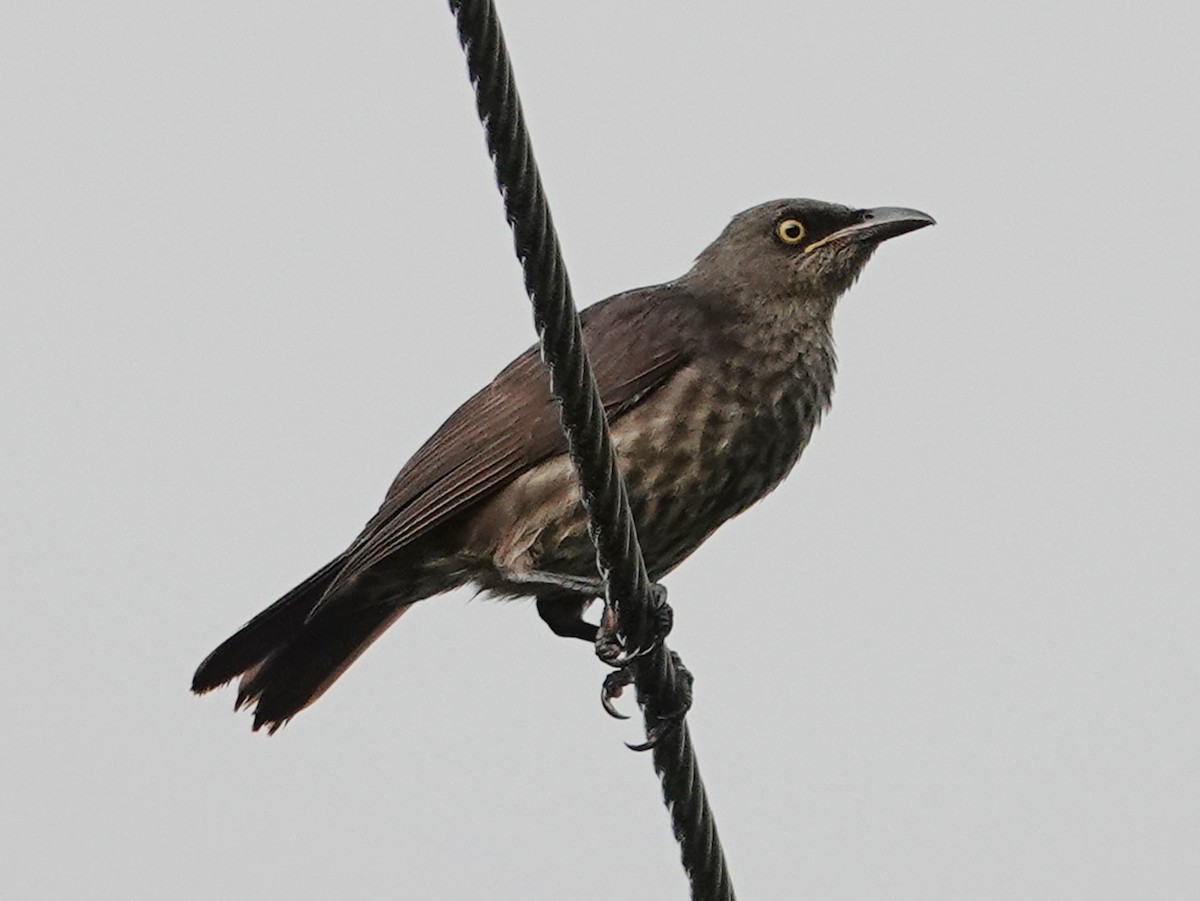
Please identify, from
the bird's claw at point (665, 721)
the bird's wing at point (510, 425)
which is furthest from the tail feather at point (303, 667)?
the bird's claw at point (665, 721)

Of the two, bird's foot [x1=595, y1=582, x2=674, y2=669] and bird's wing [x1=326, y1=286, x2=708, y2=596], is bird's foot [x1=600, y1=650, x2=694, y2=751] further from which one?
bird's wing [x1=326, y1=286, x2=708, y2=596]

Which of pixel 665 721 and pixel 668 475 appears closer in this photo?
pixel 665 721

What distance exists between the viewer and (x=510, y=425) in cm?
612

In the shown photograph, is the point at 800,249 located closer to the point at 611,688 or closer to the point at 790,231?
the point at 790,231

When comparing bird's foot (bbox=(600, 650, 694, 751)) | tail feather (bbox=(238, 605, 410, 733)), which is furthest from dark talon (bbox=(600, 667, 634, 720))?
tail feather (bbox=(238, 605, 410, 733))

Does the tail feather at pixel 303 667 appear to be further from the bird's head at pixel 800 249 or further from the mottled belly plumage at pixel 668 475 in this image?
the bird's head at pixel 800 249

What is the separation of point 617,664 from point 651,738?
0.44m

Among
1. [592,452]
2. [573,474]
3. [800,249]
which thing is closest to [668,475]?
[573,474]

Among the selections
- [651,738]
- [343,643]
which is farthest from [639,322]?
[651,738]

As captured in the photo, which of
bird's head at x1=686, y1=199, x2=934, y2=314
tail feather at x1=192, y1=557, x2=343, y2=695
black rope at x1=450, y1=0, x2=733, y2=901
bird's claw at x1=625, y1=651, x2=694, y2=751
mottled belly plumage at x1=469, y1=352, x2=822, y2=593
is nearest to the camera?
black rope at x1=450, y1=0, x2=733, y2=901

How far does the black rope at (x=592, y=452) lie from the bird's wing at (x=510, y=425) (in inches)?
44.9

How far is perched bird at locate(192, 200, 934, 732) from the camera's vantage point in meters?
6.00

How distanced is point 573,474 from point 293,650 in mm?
1194

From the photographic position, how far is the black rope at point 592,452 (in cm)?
342
